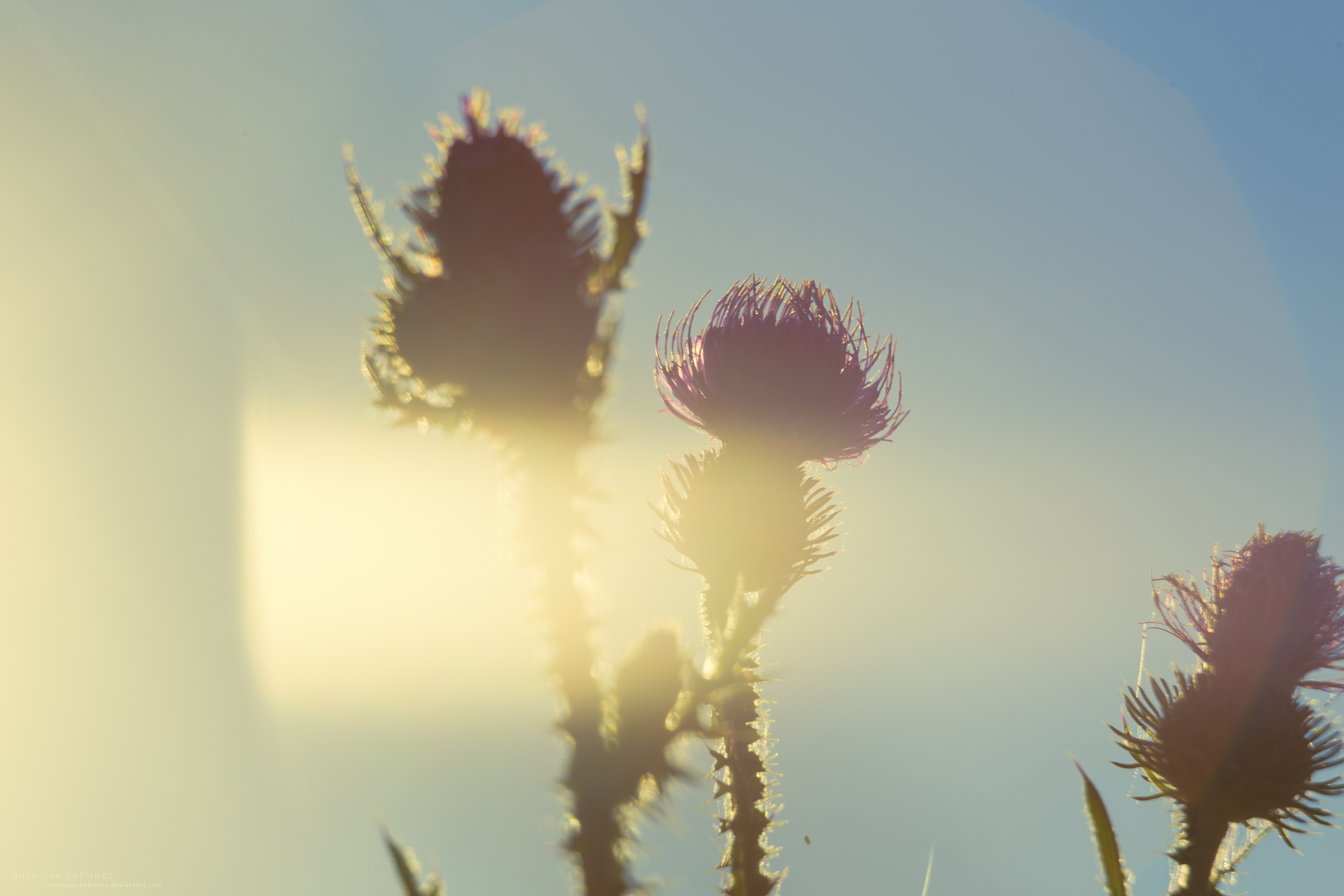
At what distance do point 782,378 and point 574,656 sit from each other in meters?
2.04

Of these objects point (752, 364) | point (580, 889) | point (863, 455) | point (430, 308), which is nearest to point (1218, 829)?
point (863, 455)

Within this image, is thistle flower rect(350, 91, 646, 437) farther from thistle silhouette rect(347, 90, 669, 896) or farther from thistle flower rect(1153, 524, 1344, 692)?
thistle flower rect(1153, 524, 1344, 692)

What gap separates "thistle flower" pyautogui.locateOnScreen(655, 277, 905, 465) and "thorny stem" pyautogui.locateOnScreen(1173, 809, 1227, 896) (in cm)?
207

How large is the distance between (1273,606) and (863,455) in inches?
78.7

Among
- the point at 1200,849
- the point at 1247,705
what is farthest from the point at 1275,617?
the point at 1200,849

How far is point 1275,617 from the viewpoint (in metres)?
3.39

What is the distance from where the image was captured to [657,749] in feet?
4.25

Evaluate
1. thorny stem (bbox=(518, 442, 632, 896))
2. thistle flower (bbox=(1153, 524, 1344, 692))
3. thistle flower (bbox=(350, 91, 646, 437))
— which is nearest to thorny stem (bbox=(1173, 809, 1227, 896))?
thistle flower (bbox=(1153, 524, 1344, 692))

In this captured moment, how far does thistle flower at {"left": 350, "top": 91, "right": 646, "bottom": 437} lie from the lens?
1416 mm

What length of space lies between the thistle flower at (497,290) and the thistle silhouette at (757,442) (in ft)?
4.09

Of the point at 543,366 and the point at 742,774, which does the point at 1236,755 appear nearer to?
the point at 742,774

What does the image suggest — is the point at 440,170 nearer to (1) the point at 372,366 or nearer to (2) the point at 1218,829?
(1) the point at 372,366

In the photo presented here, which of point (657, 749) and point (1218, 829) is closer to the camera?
point (657, 749)

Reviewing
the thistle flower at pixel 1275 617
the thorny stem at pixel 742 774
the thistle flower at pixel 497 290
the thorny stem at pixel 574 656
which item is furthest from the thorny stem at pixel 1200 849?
the thistle flower at pixel 497 290
